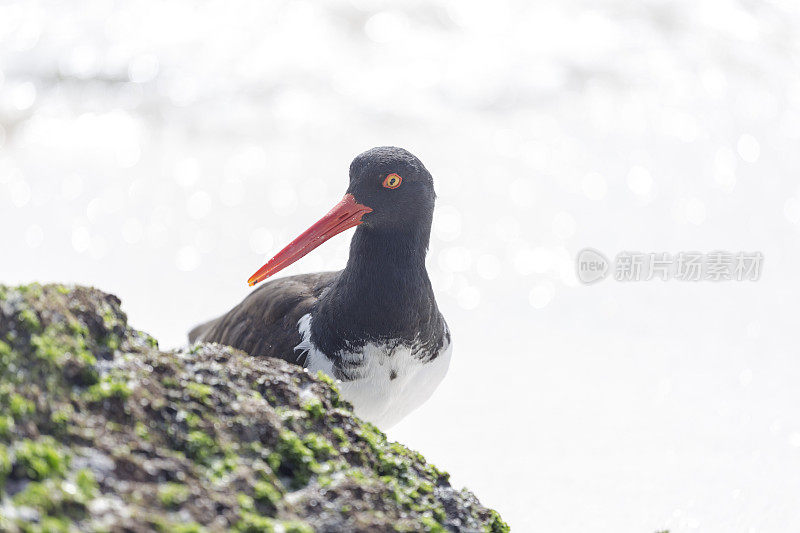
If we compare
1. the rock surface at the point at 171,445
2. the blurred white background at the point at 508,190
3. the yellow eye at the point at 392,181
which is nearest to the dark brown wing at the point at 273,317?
the yellow eye at the point at 392,181

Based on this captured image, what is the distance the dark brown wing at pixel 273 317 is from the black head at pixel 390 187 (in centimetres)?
55

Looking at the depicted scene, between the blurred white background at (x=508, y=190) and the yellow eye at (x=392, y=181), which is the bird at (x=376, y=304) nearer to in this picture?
the yellow eye at (x=392, y=181)

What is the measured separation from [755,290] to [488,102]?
3794mm

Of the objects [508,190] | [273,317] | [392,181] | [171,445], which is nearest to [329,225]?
[392,181]

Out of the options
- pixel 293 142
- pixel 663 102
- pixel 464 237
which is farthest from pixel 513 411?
pixel 663 102

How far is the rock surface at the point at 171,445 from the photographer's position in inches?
65.7

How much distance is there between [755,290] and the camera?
21.5 feet

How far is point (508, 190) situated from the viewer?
7.92m

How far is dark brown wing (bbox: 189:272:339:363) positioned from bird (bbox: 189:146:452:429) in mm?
11

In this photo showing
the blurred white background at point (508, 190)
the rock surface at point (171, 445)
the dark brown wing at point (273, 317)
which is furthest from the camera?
the blurred white background at point (508, 190)

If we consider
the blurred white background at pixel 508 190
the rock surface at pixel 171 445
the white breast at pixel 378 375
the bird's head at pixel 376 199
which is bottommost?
the rock surface at pixel 171 445

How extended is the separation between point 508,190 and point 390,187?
4444mm

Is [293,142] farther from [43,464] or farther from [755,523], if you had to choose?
[43,464]

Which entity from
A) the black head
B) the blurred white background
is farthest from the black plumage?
the blurred white background
